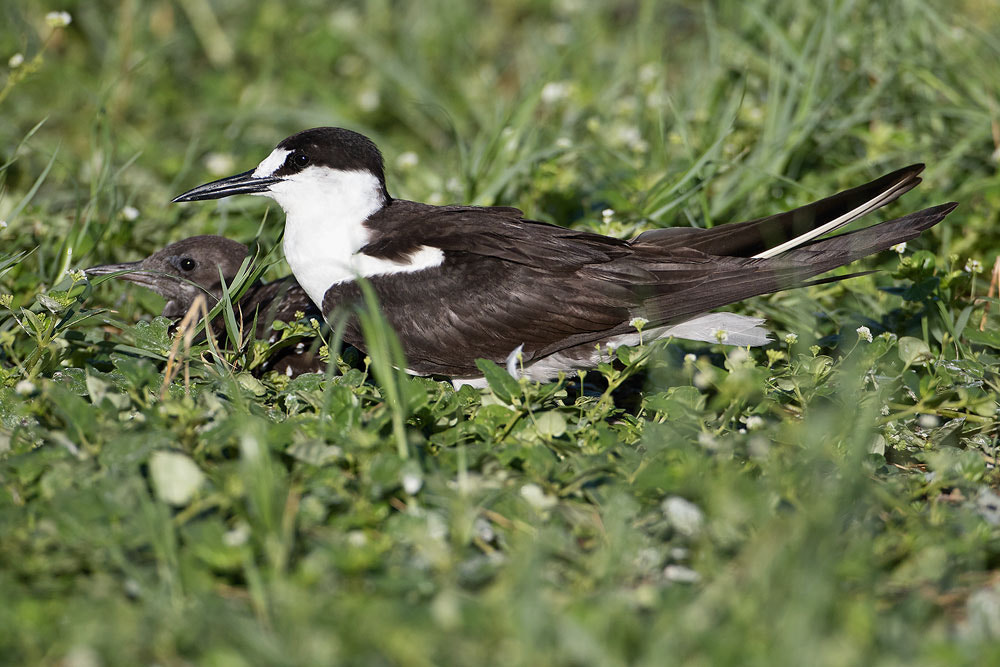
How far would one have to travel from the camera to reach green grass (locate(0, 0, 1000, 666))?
2.38 m

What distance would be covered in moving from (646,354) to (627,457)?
51 cm

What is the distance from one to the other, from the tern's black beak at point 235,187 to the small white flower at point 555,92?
2277 mm

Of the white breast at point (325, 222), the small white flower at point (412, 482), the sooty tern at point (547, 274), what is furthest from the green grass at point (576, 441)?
the white breast at point (325, 222)

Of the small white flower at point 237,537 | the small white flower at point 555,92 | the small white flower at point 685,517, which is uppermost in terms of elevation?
the small white flower at point 555,92

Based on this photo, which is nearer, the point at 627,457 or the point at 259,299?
the point at 627,457

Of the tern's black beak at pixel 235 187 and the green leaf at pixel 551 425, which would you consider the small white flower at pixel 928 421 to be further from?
the tern's black beak at pixel 235 187

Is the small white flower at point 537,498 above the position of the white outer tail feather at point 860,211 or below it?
below

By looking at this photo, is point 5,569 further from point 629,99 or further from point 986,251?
point 629,99

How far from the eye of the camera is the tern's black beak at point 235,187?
4297 mm

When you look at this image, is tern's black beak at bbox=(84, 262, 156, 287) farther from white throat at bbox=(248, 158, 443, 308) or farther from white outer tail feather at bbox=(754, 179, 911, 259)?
white outer tail feather at bbox=(754, 179, 911, 259)

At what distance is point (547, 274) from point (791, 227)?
0.99 meters

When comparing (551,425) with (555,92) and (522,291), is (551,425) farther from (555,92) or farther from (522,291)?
(555,92)

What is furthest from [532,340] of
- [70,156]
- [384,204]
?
[70,156]

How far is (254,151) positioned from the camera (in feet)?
22.5
